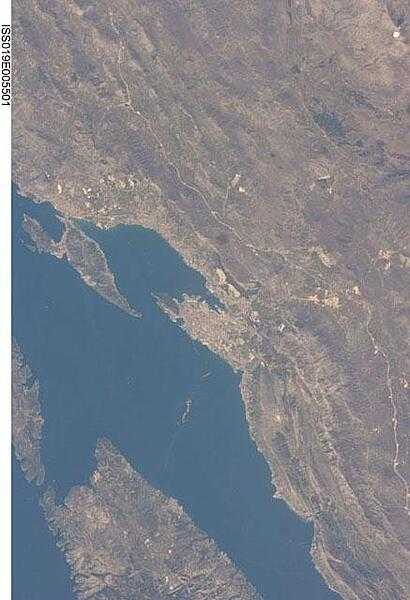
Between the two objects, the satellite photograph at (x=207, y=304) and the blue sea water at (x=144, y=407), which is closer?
the satellite photograph at (x=207, y=304)

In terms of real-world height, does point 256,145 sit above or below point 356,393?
above

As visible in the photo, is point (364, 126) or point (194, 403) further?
point (194, 403)

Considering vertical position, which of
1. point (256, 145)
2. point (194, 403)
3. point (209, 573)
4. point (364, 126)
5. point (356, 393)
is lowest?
point (209, 573)

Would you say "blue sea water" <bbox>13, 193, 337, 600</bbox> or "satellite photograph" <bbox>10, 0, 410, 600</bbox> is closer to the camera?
"satellite photograph" <bbox>10, 0, 410, 600</bbox>

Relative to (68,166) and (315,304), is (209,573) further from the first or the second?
(68,166)

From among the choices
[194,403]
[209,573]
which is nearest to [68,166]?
[194,403]
